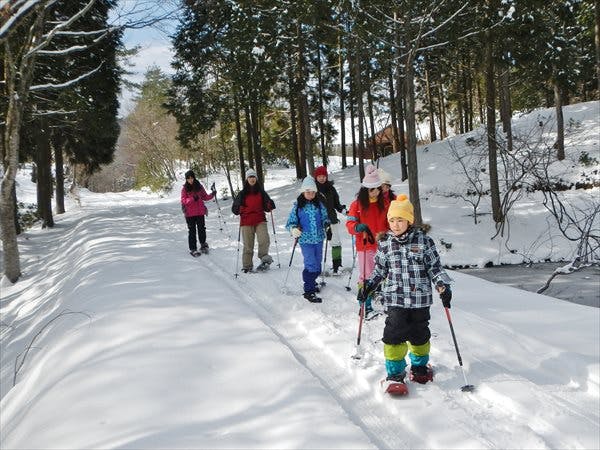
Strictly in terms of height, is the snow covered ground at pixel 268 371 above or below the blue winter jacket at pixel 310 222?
below

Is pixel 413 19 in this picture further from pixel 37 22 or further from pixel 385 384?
pixel 385 384

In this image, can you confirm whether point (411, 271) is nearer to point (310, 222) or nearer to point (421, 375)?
point (421, 375)

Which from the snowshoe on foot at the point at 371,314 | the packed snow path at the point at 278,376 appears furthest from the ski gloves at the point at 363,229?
the packed snow path at the point at 278,376

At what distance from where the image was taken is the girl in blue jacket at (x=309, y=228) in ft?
22.2

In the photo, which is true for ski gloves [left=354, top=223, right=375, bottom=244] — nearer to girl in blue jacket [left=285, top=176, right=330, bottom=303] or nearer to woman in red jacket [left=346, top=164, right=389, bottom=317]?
woman in red jacket [left=346, top=164, right=389, bottom=317]

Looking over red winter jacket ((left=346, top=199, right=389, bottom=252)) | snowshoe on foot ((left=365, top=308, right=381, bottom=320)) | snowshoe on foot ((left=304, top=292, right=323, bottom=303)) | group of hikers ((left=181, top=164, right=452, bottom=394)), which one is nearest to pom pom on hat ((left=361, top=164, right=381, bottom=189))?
group of hikers ((left=181, top=164, right=452, bottom=394))

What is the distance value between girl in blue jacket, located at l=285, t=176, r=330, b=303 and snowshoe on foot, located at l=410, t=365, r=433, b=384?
2.63m

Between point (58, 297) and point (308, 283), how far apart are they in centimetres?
458

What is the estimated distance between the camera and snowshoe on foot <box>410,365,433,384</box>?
4.15 meters

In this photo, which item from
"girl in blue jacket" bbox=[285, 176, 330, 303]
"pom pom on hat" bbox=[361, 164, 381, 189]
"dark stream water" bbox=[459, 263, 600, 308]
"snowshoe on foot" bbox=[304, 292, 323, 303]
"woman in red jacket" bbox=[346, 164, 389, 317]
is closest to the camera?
"pom pom on hat" bbox=[361, 164, 381, 189]

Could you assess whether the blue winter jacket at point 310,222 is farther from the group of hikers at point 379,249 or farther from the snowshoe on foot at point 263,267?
the snowshoe on foot at point 263,267

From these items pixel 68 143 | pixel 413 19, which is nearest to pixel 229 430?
pixel 413 19

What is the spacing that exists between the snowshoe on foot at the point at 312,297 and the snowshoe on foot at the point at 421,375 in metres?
2.47

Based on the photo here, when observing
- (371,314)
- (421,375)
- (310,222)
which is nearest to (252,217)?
(310,222)
